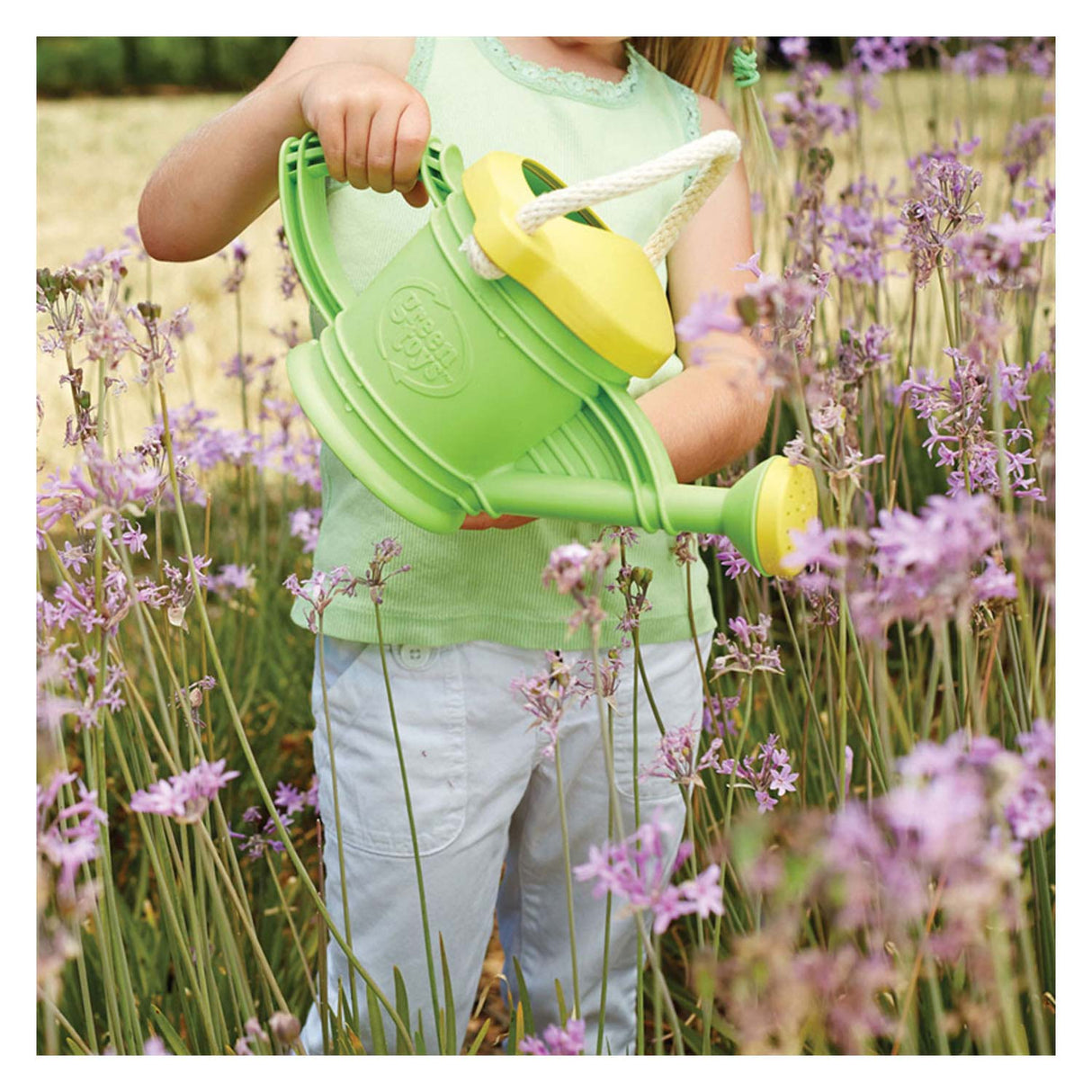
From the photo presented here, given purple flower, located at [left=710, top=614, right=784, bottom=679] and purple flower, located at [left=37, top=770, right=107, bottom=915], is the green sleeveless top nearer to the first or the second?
purple flower, located at [left=710, top=614, right=784, bottom=679]

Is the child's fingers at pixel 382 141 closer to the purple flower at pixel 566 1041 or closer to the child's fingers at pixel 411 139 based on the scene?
the child's fingers at pixel 411 139

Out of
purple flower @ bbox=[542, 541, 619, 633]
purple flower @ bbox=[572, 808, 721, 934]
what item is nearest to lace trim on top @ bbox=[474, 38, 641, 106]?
purple flower @ bbox=[542, 541, 619, 633]

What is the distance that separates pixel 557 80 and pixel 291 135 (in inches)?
11.7

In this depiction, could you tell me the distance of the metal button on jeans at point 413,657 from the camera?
1.01 m

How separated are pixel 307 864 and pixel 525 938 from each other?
400 millimetres

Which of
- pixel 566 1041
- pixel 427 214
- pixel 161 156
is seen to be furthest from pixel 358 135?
pixel 161 156

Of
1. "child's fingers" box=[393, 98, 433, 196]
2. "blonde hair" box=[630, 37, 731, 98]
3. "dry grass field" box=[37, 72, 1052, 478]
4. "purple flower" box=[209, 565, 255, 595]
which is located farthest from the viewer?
"dry grass field" box=[37, 72, 1052, 478]

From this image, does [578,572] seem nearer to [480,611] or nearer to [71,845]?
[71,845]

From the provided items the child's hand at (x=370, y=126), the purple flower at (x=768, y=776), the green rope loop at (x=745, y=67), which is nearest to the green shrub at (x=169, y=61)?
the green rope loop at (x=745, y=67)

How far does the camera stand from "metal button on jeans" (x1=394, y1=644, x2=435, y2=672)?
3.32 feet

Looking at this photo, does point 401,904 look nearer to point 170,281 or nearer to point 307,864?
point 307,864

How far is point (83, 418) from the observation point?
2.54 feet
